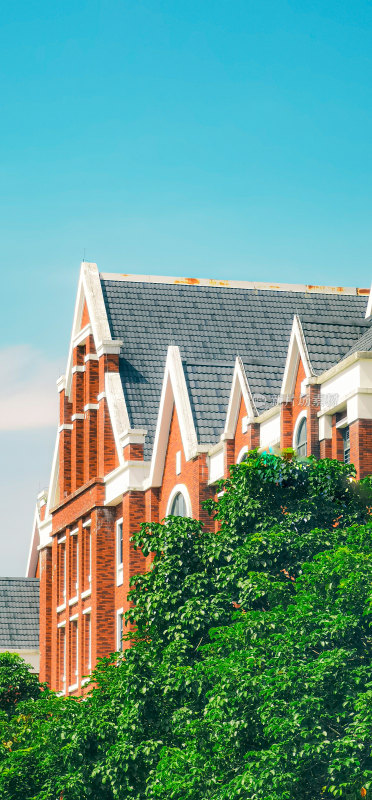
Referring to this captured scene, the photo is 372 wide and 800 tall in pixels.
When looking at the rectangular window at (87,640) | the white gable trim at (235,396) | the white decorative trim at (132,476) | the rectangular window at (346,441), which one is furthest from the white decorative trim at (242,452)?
the rectangular window at (87,640)

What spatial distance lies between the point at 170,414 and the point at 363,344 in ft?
34.5

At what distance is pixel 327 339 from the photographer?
35594 mm

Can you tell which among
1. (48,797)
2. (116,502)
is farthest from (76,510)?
(48,797)

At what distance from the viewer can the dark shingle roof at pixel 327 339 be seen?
34875 mm

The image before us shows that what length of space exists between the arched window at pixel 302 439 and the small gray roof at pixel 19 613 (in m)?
30.4

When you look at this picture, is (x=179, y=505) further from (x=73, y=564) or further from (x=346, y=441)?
(x=346, y=441)

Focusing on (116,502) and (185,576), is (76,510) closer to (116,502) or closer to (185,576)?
(116,502)

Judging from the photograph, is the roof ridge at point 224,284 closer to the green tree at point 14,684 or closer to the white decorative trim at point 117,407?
the white decorative trim at point 117,407

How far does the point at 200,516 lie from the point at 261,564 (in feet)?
44.5

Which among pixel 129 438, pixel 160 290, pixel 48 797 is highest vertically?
pixel 160 290

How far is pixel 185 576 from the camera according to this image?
29.8 metres

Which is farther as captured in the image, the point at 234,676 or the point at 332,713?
the point at 234,676

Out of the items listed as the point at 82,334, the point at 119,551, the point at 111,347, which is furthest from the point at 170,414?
the point at 82,334

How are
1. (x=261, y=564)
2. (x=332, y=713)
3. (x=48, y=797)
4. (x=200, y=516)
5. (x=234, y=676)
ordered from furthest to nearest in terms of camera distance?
1. (x=200, y=516)
2. (x=48, y=797)
3. (x=261, y=564)
4. (x=234, y=676)
5. (x=332, y=713)
